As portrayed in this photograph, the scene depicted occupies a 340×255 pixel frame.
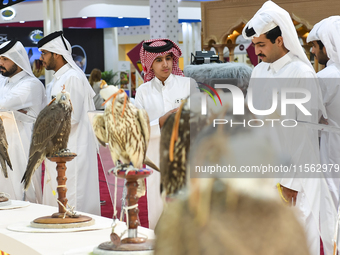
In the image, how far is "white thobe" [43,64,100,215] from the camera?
3793 mm

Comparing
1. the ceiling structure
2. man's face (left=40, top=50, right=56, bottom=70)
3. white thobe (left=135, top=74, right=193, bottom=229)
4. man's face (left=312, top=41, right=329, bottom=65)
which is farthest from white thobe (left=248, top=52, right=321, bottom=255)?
the ceiling structure

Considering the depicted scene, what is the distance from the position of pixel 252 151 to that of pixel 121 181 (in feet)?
6.46

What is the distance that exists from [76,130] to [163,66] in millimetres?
1082

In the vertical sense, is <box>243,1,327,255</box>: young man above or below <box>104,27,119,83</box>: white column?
below

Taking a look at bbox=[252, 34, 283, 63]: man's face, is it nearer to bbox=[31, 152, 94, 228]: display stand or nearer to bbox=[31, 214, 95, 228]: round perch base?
bbox=[31, 152, 94, 228]: display stand

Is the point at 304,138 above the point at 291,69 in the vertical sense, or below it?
below

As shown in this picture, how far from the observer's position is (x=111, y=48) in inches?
541

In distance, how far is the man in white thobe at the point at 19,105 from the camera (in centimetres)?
381

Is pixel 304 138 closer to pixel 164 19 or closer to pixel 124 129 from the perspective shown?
pixel 124 129

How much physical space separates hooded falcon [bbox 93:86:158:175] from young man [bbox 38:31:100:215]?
97.6 inches

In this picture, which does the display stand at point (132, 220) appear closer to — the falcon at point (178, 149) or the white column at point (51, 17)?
the falcon at point (178, 149)

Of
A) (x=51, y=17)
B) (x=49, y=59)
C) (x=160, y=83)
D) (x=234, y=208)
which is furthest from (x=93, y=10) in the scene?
(x=234, y=208)

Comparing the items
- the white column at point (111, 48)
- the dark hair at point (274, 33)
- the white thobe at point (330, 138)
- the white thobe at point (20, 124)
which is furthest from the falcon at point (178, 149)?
the white column at point (111, 48)

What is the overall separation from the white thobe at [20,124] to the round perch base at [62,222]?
179 centimetres
